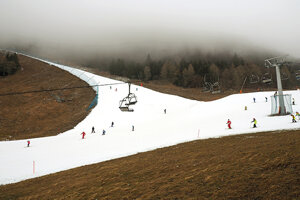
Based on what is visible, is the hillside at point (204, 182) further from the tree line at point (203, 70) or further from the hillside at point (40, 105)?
the tree line at point (203, 70)

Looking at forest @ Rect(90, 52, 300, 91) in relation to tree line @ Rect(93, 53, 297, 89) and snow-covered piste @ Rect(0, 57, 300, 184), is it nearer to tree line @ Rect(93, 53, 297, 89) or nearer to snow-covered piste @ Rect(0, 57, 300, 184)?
tree line @ Rect(93, 53, 297, 89)

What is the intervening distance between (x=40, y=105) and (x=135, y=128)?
30273mm

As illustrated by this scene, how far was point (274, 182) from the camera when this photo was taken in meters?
5.27

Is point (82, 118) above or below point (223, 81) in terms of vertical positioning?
below

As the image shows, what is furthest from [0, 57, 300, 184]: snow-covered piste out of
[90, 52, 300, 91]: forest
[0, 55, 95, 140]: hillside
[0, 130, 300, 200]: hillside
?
[90, 52, 300, 91]: forest

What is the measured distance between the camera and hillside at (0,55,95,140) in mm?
35925

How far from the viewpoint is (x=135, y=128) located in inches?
1316

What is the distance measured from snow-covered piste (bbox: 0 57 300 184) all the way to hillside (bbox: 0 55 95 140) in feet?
13.5

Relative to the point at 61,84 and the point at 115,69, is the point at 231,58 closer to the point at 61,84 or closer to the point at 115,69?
the point at 115,69

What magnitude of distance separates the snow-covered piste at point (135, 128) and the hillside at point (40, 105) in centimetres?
411

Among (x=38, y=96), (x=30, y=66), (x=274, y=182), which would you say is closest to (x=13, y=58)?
(x=30, y=66)

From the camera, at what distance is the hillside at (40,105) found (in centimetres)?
3592

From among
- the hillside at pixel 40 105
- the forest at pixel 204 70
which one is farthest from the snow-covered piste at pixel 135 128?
the forest at pixel 204 70

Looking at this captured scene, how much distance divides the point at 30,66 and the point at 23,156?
243 ft
